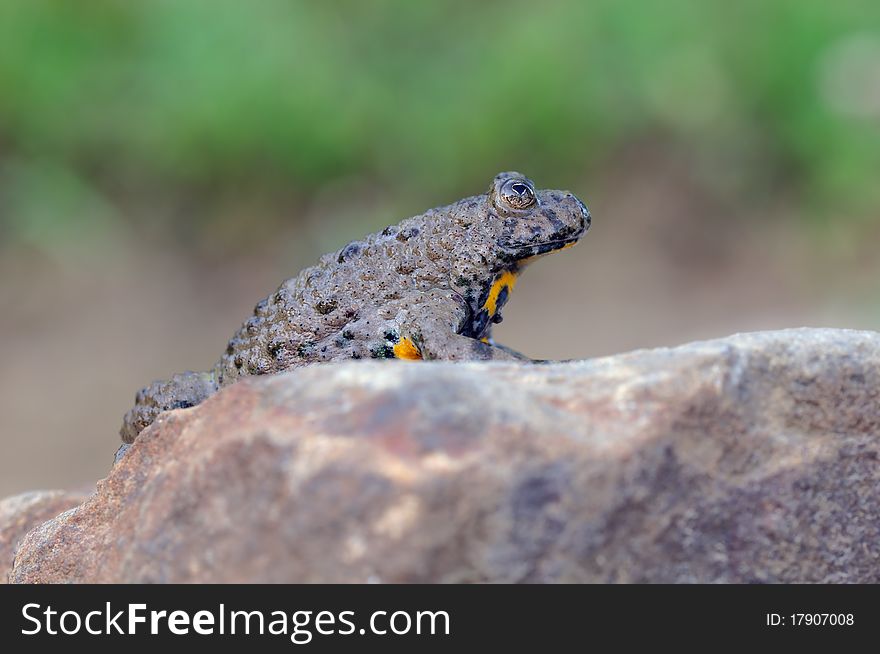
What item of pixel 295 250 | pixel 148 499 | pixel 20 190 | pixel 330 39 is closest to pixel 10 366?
pixel 20 190

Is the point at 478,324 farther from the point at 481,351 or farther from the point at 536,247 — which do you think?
the point at 481,351

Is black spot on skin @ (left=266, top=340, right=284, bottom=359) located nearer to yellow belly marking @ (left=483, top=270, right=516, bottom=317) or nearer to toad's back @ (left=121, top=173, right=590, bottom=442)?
toad's back @ (left=121, top=173, right=590, bottom=442)

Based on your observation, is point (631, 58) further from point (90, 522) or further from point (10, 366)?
point (90, 522)

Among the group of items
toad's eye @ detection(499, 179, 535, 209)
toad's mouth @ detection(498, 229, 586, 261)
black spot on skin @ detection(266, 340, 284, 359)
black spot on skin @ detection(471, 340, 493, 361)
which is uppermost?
toad's eye @ detection(499, 179, 535, 209)

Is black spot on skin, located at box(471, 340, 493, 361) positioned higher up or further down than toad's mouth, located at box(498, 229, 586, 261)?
further down

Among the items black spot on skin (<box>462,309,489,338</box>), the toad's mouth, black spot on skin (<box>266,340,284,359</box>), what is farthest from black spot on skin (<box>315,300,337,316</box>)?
the toad's mouth

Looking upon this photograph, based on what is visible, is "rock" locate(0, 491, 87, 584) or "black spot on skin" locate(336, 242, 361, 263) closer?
"black spot on skin" locate(336, 242, 361, 263)

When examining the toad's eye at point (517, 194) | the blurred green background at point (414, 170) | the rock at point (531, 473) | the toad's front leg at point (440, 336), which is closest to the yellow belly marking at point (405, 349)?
the toad's front leg at point (440, 336)

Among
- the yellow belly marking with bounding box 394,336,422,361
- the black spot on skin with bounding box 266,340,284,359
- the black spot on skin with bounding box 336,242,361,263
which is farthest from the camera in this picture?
the black spot on skin with bounding box 336,242,361,263
